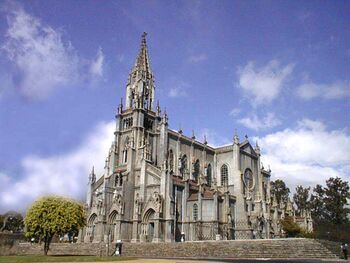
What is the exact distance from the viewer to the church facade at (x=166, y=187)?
5431 cm

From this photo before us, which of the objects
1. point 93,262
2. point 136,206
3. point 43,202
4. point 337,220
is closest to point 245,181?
point 337,220

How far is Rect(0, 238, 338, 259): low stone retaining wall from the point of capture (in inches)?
1163

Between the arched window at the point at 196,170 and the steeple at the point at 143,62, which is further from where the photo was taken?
the steeple at the point at 143,62

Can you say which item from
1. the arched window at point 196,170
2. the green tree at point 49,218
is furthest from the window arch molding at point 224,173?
the green tree at point 49,218

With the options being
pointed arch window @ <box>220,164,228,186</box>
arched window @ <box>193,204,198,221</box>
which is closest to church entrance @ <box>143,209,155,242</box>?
arched window @ <box>193,204,198,221</box>

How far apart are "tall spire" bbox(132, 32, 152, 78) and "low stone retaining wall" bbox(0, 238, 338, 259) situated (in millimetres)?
36521

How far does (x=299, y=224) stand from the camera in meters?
74.2

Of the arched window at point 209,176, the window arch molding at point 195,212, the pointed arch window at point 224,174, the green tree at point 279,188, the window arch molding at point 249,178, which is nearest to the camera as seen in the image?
the window arch molding at point 195,212

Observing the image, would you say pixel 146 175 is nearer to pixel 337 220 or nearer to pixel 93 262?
pixel 93 262

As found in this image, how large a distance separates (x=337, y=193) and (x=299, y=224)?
372 inches

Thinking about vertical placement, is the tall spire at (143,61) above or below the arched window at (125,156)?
above

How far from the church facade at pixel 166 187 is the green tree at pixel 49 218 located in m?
12.8

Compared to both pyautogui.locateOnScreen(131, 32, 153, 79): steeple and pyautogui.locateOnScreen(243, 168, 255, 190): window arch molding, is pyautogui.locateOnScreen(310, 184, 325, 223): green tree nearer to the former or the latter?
pyautogui.locateOnScreen(243, 168, 255, 190): window arch molding

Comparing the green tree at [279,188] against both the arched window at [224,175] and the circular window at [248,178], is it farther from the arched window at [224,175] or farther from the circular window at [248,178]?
the arched window at [224,175]
